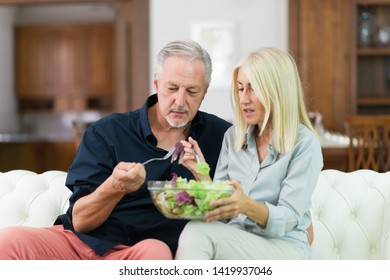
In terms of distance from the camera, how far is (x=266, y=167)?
6.75 ft

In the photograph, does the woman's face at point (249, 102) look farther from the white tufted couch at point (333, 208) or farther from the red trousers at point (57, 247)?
the white tufted couch at point (333, 208)

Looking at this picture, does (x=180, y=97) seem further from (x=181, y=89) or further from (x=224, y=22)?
(x=224, y=22)

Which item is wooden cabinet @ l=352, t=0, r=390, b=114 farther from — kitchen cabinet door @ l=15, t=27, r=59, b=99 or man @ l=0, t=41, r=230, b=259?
kitchen cabinet door @ l=15, t=27, r=59, b=99

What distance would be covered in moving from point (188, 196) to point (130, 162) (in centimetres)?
44

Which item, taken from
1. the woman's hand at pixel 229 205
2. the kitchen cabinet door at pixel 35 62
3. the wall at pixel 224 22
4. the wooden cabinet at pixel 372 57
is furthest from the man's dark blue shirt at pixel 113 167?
the kitchen cabinet door at pixel 35 62

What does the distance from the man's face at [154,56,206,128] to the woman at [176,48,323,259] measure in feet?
0.48

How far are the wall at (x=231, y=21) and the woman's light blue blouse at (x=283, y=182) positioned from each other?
13.4 ft

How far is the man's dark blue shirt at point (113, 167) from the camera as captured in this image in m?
2.19

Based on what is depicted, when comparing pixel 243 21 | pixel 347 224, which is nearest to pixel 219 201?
pixel 347 224

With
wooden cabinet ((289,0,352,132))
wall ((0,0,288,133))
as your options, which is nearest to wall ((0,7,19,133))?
wall ((0,0,288,133))

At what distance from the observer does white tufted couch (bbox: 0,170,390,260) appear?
253 centimetres

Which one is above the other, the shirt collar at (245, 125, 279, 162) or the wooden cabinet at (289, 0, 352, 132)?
the wooden cabinet at (289, 0, 352, 132)

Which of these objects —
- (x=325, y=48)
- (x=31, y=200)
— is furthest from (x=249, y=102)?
(x=325, y=48)
